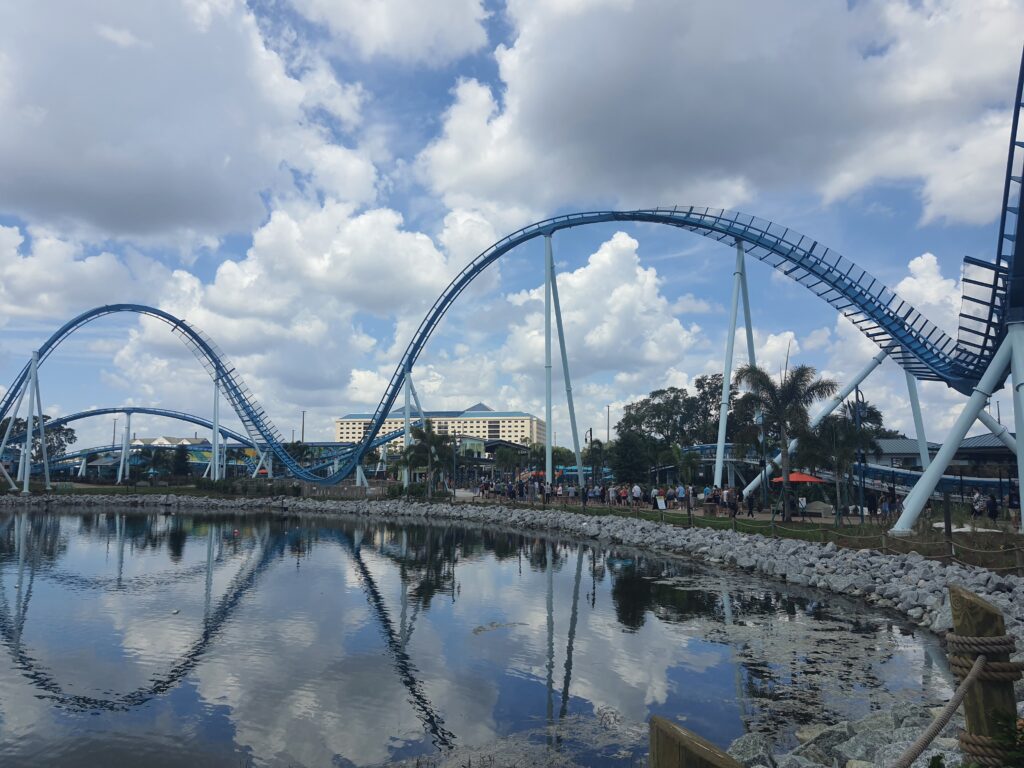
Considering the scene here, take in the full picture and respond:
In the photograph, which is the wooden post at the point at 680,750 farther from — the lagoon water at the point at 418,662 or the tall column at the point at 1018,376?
the tall column at the point at 1018,376

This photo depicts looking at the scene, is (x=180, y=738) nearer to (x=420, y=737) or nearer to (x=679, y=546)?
(x=420, y=737)

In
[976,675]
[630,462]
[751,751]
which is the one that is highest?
[630,462]

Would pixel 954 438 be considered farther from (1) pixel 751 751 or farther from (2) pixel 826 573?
(1) pixel 751 751

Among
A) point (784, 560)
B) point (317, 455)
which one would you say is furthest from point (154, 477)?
point (784, 560)

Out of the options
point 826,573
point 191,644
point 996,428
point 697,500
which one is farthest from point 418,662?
point 697,500

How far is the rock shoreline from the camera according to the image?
22.7 feet

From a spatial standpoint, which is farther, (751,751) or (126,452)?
(126,452)

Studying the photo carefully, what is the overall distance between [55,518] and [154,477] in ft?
100.0

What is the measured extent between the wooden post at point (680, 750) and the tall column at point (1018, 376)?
19426mm

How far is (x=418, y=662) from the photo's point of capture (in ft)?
38.2

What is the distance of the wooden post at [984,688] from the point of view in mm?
3082

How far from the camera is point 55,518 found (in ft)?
141

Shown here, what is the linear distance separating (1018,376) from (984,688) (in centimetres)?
1774

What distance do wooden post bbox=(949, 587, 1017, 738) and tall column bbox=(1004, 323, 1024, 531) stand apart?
684 inches
